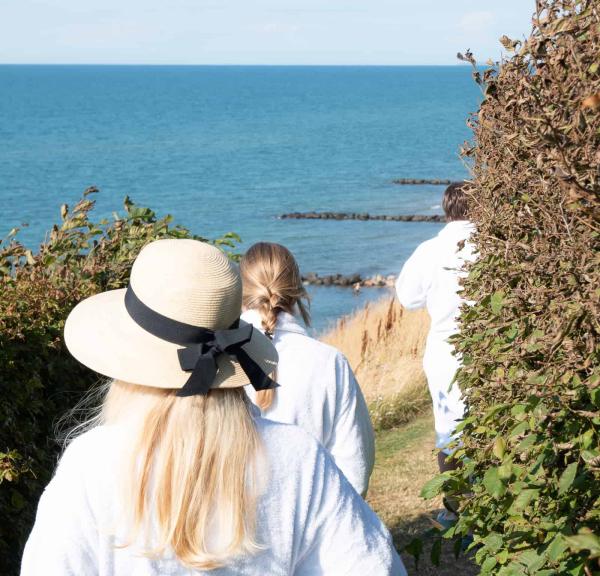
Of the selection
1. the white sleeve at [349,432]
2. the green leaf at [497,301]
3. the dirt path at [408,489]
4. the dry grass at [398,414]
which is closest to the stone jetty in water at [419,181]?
the dry grass at [398,414]

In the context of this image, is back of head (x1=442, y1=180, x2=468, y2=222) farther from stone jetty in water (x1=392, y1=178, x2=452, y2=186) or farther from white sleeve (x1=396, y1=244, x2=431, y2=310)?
stone jetty in water (x1=392, y1=178, x2=452, y2=186)

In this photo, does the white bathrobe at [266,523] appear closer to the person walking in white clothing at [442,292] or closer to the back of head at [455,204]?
the person walking in white clothing at [442,292]

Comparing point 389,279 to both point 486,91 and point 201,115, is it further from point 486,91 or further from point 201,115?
point 201,115

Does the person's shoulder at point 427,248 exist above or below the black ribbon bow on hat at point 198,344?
below

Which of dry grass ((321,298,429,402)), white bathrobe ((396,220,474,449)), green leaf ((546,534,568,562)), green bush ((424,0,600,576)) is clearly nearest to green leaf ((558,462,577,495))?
green bush ((424,0,600,576))

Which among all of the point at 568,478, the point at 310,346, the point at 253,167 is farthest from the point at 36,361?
the point at 253,167

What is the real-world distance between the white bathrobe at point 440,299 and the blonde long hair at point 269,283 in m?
1.80

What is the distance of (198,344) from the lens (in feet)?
6.93

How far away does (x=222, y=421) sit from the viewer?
202 cm

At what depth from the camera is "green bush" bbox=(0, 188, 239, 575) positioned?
3.89m

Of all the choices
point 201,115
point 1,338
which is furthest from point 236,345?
point 201,115

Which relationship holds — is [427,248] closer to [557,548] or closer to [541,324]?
[541,324]

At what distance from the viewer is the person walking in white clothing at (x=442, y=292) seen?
541 cm

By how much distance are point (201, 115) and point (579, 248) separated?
125873 millimetres
